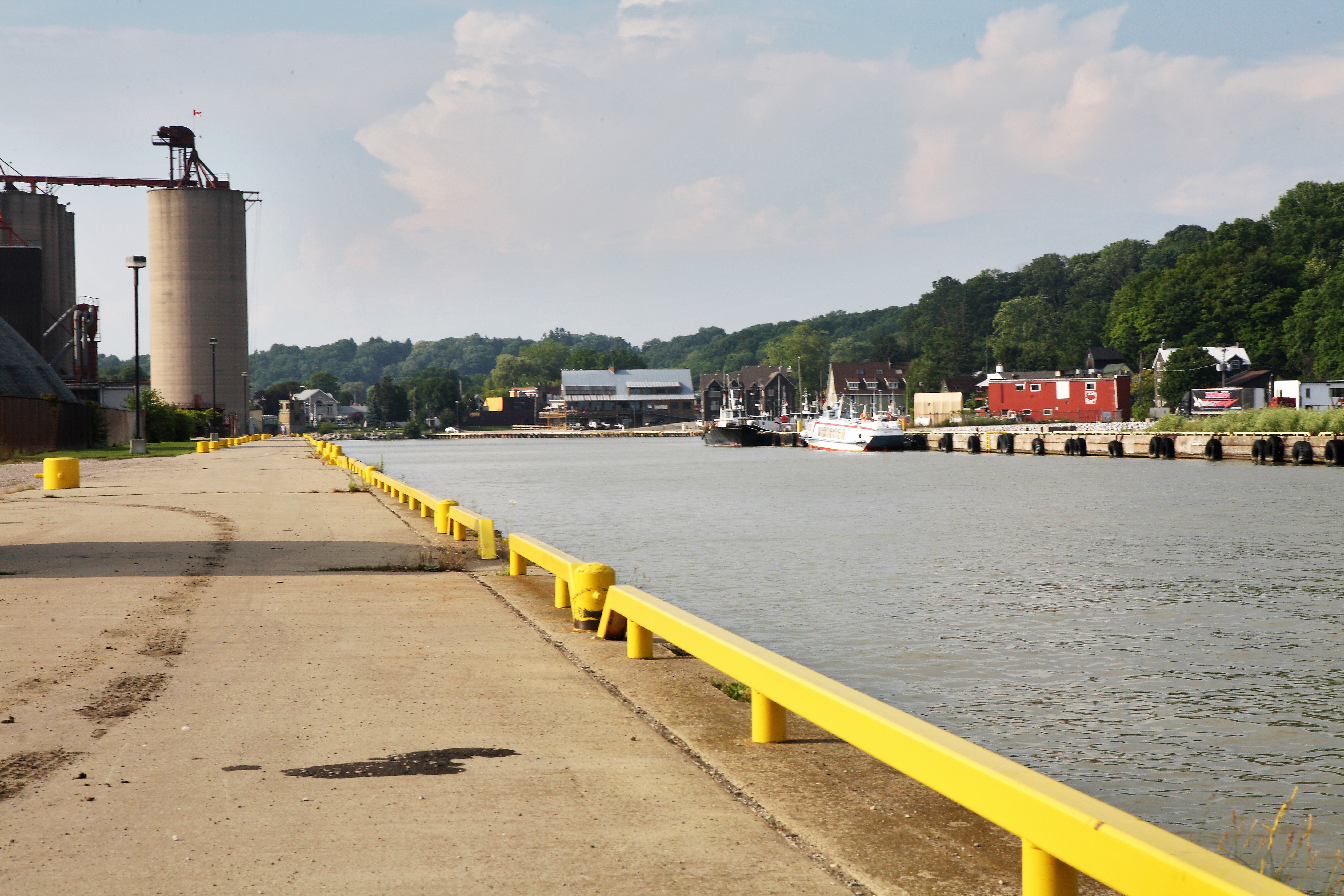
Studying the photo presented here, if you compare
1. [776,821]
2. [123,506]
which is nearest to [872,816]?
[776,821]

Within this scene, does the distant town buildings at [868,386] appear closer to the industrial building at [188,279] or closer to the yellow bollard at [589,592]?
the industrial building at [188,279]

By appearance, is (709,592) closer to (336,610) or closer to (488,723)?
(336,610)

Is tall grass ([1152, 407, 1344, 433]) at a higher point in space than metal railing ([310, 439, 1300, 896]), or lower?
higher

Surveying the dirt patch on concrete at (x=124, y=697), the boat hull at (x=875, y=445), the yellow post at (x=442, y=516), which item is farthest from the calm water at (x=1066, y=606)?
the boat hull at (x=875, y=445)

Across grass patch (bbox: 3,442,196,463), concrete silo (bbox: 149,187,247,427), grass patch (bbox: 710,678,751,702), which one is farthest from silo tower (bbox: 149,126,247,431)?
grass patch (bbox: 710,678,751,702)

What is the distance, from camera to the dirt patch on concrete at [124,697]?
24.7ft

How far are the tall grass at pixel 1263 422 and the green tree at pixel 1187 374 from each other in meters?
39.6

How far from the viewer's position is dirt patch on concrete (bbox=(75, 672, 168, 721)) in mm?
7535

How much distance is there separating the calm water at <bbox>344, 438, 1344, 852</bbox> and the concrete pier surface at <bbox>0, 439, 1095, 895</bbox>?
9.50 feet

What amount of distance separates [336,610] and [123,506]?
629 inches

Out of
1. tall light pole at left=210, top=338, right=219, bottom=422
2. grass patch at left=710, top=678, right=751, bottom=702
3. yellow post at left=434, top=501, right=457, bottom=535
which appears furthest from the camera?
tall light pole at left=210, top=338, right=219, bottom=422

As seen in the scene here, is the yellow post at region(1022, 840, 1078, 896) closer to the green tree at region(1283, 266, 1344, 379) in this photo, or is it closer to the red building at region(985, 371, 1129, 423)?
the green tree at region(1283, 266, 1344, 379)

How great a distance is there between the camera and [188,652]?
973 centimetres

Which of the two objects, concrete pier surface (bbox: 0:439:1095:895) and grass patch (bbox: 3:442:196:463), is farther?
grass patch (bbox: 3:442:196:463)
